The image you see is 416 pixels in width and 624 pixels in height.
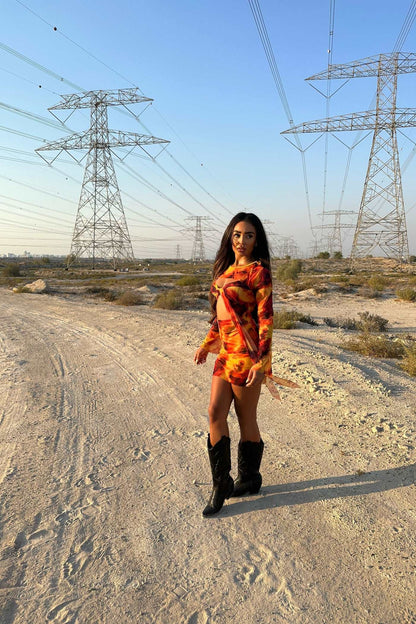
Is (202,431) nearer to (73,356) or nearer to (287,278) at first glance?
(73,356)

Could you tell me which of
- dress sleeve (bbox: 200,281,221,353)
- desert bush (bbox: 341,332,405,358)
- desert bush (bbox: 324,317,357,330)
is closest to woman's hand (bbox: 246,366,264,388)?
dress sleeve (bbox: 200,281,221,353)

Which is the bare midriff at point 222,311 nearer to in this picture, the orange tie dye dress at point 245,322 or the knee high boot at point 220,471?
the orange tie dye dress at point 245,322

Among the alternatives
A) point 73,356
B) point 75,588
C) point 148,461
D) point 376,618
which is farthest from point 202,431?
point 73,356

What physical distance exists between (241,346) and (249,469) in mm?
933

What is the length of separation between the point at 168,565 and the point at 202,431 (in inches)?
63.3

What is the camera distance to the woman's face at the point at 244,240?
241cm

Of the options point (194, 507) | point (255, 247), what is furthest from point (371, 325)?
point (194, 507)

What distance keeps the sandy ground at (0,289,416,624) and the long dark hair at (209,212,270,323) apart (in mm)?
1391

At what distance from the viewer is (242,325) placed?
7.69ft

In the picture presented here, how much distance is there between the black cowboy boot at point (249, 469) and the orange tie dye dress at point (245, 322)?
1.54 feet

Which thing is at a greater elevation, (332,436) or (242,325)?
(242,325)

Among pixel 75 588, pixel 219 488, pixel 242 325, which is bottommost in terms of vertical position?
pixel 75 588

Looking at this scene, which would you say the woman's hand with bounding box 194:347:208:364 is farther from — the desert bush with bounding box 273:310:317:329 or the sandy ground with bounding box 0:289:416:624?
the desert bush with bounding box 273:310:317:329

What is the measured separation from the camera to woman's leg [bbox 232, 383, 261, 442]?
2.38m
